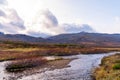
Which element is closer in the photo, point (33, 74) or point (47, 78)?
point (47, 78)

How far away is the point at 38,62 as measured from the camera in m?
71.6

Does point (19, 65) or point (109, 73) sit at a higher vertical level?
point (19, 65)

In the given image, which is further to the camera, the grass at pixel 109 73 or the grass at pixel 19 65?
the grass at pixel 19 65

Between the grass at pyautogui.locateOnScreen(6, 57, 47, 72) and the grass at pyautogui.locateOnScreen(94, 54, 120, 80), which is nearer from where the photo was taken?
the grass at pyautogui.locateOnScreen(94, 54, 120, 80)

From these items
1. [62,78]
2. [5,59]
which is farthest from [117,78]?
[5,59]

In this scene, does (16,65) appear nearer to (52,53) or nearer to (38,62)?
(38,62)

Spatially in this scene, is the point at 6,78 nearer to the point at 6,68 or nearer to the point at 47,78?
the point at 47,78

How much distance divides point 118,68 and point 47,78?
13686mm

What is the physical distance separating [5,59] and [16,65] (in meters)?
17.3

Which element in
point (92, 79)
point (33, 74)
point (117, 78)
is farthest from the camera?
point (33, 74)

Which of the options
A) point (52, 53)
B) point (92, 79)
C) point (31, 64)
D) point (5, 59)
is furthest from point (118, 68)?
point (52, 53)

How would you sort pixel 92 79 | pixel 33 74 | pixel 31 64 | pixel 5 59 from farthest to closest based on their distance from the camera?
1. pixel 5 59
2. pixel 31 64
3. pixel 33 74
4. pixel 92 79

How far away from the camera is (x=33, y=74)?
172 ft

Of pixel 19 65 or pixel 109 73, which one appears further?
pixel 19 65
